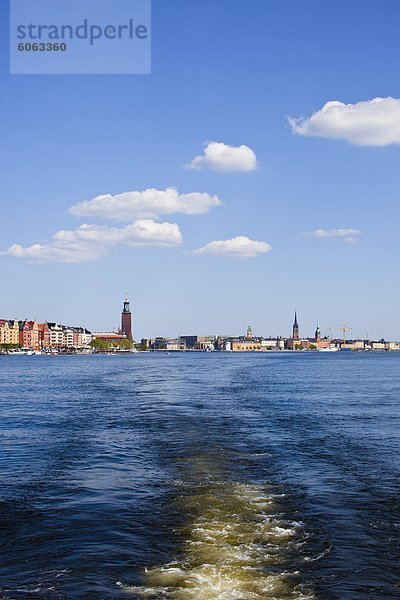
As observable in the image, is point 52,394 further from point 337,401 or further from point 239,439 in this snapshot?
point 239,439

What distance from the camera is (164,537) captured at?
13.5 metres

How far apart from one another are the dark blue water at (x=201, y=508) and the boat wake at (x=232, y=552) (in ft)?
0.12

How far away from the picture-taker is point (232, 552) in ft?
41.0

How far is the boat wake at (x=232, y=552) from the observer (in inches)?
417

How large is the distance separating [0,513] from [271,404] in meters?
27.6

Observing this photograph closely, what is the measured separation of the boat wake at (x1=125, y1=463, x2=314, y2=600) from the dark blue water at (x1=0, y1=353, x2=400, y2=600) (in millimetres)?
37

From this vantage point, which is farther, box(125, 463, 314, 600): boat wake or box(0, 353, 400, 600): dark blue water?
box(0, 353, 400, 600): dark blue water

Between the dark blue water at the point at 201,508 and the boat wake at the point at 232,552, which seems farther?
the dark blue water at the point at 201,508

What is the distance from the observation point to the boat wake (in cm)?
1060

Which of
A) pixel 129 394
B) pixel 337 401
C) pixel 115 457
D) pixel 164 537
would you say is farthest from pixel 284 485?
pixel 129 394

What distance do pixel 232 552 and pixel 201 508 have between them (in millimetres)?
3269

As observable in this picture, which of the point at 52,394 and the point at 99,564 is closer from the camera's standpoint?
the point at 99,564

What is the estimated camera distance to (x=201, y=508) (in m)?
15.7

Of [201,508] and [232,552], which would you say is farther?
[201,508]
